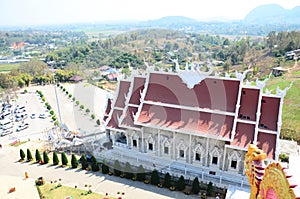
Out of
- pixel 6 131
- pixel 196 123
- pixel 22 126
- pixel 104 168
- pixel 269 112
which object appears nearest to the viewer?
pixel 269 112

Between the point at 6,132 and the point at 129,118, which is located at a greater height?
the point at 129,118

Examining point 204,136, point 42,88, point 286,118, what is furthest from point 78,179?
point 42,88

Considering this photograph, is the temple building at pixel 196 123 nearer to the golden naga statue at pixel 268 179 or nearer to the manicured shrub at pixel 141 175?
the manicured shrub at pixel 141 175

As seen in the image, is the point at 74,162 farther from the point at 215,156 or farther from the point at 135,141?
the point at 215,156

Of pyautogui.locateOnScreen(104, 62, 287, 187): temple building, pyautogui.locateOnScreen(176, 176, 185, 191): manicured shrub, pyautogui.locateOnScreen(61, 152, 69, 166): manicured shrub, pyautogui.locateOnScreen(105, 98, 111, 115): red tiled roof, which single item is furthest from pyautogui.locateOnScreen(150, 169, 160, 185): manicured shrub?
pyautogui.locateOnScreen(105, 98, 111, 115): red tiled roof

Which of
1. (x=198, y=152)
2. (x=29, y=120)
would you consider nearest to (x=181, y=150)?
(x=198, y=152)
